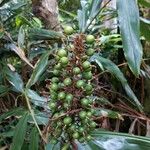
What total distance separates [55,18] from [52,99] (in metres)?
0.74

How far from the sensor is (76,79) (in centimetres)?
76

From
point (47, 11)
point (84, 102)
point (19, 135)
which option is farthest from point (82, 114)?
point (47, 11)

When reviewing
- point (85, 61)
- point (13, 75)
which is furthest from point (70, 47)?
point (13, 75)

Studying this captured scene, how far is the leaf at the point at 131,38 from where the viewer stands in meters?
0.69

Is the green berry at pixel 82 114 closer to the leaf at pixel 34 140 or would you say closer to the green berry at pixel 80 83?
the green berry at pixel 80 83

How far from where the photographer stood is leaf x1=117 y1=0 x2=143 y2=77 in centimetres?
69

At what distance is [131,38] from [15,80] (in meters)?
0.50

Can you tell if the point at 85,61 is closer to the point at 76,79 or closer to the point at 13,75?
the point at 76,79

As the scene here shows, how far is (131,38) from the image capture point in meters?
0.69

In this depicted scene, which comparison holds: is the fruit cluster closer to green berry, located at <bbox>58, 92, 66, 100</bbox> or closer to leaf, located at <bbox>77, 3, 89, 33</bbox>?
green berry, located at <bbox>58, 92, 66, 100</bbox>

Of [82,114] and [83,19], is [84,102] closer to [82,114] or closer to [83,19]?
[82,114]

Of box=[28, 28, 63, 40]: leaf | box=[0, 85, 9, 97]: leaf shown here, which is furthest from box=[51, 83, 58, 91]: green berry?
box=[0, 85, 9, 97]: leaf

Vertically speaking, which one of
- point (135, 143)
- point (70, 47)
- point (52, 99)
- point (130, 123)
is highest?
point (70, 47)

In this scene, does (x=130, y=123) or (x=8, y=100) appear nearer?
(x=8, y=100)
